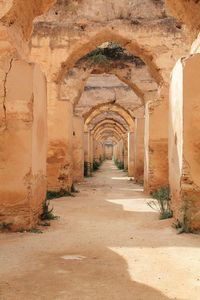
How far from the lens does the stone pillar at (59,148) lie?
10.2 metres

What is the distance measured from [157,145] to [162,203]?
366 cm

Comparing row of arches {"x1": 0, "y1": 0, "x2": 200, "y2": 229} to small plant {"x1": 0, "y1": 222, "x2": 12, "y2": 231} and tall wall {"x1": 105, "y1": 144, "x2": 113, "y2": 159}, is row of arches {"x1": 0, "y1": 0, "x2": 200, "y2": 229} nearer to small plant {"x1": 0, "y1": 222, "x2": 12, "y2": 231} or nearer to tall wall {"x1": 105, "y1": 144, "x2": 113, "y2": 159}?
small plant {"x1": 0, "y1": 222, "x2": 12, "y2": 231}

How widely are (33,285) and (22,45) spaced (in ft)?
17.1

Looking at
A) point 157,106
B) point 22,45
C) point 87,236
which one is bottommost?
point 87,236

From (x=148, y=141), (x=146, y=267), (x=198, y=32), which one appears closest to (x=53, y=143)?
(x=148, y=141)

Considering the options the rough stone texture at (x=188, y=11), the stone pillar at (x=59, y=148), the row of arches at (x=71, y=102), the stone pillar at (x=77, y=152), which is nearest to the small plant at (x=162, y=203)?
the row of arches at (x=71, y=102)

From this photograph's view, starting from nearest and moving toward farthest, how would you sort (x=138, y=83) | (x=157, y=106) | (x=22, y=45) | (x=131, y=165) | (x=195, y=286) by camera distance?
(x=195, y=286)
(x=22, y=45)
(x=157, y=106)
(x=138, y=83)
(x=131, y=165)

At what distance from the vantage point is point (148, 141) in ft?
33.0

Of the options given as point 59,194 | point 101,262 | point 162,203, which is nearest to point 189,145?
point 162,203

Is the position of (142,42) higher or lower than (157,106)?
higher

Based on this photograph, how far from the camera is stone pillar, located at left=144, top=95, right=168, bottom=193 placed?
9820mm

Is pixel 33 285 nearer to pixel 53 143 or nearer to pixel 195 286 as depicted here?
pixel 195 286

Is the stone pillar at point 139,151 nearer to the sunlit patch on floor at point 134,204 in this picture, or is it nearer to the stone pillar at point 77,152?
the stone pillar at point 77,152

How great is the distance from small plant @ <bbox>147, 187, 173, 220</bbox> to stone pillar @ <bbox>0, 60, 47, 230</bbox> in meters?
2.26
